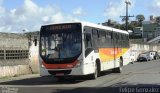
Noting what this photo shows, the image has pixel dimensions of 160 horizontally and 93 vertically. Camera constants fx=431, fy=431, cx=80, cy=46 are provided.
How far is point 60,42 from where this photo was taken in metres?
21.8

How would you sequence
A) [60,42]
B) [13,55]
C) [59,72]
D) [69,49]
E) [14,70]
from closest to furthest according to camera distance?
[69,49] → [59,72] → [60,42] → [14,70] → [13,55]

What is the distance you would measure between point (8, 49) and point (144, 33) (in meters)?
103

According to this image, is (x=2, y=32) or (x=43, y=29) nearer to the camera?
(x=43, y=29)

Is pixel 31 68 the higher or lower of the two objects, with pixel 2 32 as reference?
lower

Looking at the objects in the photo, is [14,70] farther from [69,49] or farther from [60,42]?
[69,49]

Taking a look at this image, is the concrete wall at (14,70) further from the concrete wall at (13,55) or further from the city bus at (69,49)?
the city bus at (69,49)

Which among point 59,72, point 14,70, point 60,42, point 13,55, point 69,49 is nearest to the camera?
point 69,49

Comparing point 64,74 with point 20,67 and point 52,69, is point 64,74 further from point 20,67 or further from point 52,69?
point 20,67

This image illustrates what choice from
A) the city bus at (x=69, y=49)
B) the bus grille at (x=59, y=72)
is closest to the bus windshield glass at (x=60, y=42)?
the city bus at (x=69, y=49)

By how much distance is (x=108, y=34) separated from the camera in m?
27.1

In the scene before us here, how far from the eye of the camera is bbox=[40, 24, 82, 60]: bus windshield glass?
21.6 metres

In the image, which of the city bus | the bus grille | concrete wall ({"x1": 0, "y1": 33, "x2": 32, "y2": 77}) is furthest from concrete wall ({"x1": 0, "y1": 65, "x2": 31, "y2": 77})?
the bus grille

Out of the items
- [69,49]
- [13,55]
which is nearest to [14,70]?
[13,55]

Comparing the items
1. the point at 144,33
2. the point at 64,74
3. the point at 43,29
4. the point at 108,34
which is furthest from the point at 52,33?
the point at 144,33
